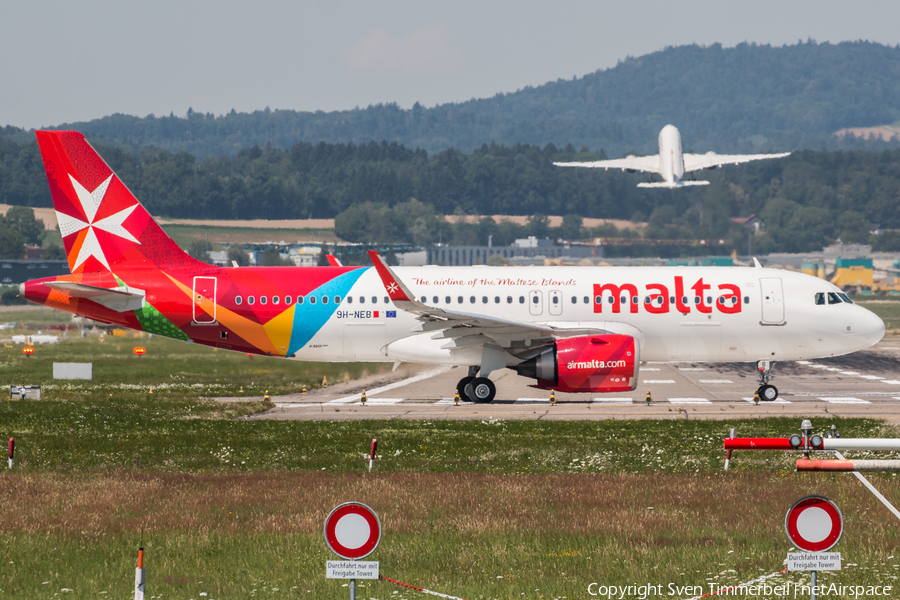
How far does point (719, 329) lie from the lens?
34.2 meters

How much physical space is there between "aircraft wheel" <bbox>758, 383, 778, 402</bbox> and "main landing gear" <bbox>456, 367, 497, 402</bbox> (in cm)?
A: 926

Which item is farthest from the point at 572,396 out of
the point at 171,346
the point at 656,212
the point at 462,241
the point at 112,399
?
the point at 462,241

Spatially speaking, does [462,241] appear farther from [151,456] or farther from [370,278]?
[151,456]

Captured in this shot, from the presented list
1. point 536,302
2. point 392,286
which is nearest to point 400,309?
point 392,286

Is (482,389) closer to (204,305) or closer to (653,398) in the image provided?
(653,398)

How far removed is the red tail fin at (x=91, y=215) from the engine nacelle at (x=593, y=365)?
42.1ft

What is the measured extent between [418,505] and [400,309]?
640 inches

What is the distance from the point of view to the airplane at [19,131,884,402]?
33.7 metres

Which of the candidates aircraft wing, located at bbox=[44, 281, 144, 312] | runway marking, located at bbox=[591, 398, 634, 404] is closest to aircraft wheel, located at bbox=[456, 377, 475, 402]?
runway marking, located at bbox=[591, 398, 634, 404]

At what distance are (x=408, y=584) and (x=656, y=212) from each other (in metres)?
134

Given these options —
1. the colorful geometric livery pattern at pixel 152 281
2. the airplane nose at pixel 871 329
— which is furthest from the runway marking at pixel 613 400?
the colorful geometric livery pattern at pixel 152 281

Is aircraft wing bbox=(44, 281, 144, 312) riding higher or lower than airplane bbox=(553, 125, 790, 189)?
lower

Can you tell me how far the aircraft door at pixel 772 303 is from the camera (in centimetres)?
3431

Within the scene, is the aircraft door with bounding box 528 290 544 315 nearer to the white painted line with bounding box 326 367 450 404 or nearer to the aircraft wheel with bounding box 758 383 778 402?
the white painted line with bounding box 326 367 450 404
